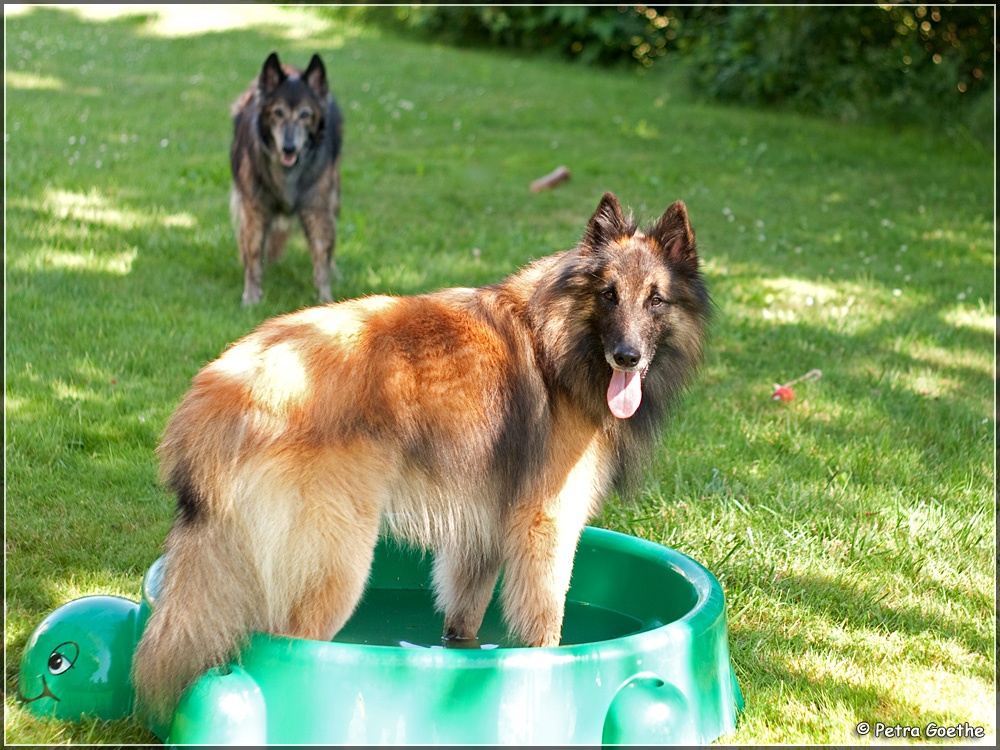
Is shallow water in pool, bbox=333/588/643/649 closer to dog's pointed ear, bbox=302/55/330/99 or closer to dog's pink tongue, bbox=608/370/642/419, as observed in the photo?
dog's pink tongue, bbox=608/370/642/419

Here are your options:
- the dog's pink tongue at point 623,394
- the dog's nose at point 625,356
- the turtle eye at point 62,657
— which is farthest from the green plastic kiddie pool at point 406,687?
the dog's nose at point 625,356

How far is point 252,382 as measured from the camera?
2.73m

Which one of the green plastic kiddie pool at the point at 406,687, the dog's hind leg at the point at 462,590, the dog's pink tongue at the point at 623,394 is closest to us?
the green plastic kiddie pool at the point at 406,687

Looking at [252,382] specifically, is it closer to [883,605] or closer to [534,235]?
[883,605]

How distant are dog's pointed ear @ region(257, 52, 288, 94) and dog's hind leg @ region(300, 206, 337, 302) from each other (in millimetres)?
908

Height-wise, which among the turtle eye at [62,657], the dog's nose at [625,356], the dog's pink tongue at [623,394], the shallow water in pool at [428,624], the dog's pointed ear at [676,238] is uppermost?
the dog's pointed ear at [676,238]

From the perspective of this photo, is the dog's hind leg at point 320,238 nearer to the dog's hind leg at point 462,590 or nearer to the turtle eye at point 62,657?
the dog's hind leg at point 462,590

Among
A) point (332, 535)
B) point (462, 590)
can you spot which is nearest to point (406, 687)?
point (332, 535)

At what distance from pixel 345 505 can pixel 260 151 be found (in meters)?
4.86

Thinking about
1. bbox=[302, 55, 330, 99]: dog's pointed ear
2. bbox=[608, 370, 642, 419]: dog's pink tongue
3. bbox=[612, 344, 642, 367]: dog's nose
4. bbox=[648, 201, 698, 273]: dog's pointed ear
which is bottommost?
bbox=[608, 370, 642, 419]: dog's pink tongue

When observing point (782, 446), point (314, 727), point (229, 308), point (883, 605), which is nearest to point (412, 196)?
point (229, 308)

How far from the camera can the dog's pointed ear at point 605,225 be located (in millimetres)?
3332

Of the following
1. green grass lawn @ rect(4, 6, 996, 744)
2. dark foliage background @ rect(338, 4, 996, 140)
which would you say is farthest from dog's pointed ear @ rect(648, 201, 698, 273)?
dark foliage background @ rect(338, 4, 996, 140)

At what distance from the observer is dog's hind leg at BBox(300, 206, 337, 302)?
23.1 feet
